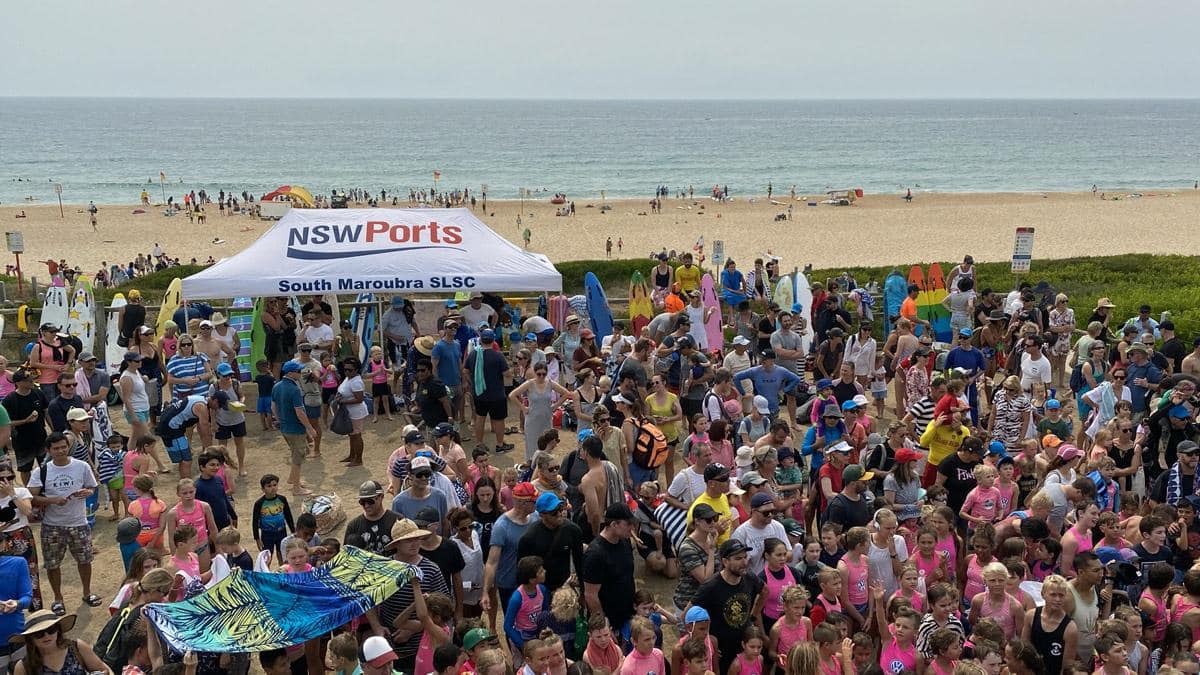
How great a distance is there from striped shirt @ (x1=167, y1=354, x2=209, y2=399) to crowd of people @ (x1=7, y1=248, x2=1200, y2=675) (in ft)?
0.13

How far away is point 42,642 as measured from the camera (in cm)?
536

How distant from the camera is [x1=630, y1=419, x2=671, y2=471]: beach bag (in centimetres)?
864

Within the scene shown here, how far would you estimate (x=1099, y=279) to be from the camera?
66.7ft

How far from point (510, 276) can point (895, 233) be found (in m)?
31.4

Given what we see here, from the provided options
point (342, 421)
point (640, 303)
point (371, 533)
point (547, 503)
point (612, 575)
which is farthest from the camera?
point (640, 303)

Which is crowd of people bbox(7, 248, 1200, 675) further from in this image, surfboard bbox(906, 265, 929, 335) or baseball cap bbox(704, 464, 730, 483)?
surfboard bbox(906, 265, 929, 335)

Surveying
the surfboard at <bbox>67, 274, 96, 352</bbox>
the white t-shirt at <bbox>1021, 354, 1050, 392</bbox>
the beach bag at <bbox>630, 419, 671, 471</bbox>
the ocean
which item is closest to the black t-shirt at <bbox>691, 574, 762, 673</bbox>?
the beach bag at <bbox>630, 419, 671, 471</bbox>

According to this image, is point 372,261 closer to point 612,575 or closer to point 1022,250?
point 612,575

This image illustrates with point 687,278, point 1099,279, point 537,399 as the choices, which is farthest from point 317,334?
point 1099,279

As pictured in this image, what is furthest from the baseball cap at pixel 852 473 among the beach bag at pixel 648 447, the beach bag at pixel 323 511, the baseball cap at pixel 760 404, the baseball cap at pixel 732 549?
the beach bag at pixel 323 511

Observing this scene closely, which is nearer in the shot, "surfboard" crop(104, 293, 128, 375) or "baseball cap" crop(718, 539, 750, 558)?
"baseball cap" crop(718, 539, 750, 558)

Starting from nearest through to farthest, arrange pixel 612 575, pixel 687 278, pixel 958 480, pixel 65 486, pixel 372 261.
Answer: pixel 612 575 → pixel 65 486 → pixel 958 480 → pixel 372 261 → pixel 687 278

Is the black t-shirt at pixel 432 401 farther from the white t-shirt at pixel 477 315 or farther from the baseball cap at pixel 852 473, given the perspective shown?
the baseball cap at pixel 852 473

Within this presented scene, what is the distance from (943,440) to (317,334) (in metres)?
7.65
